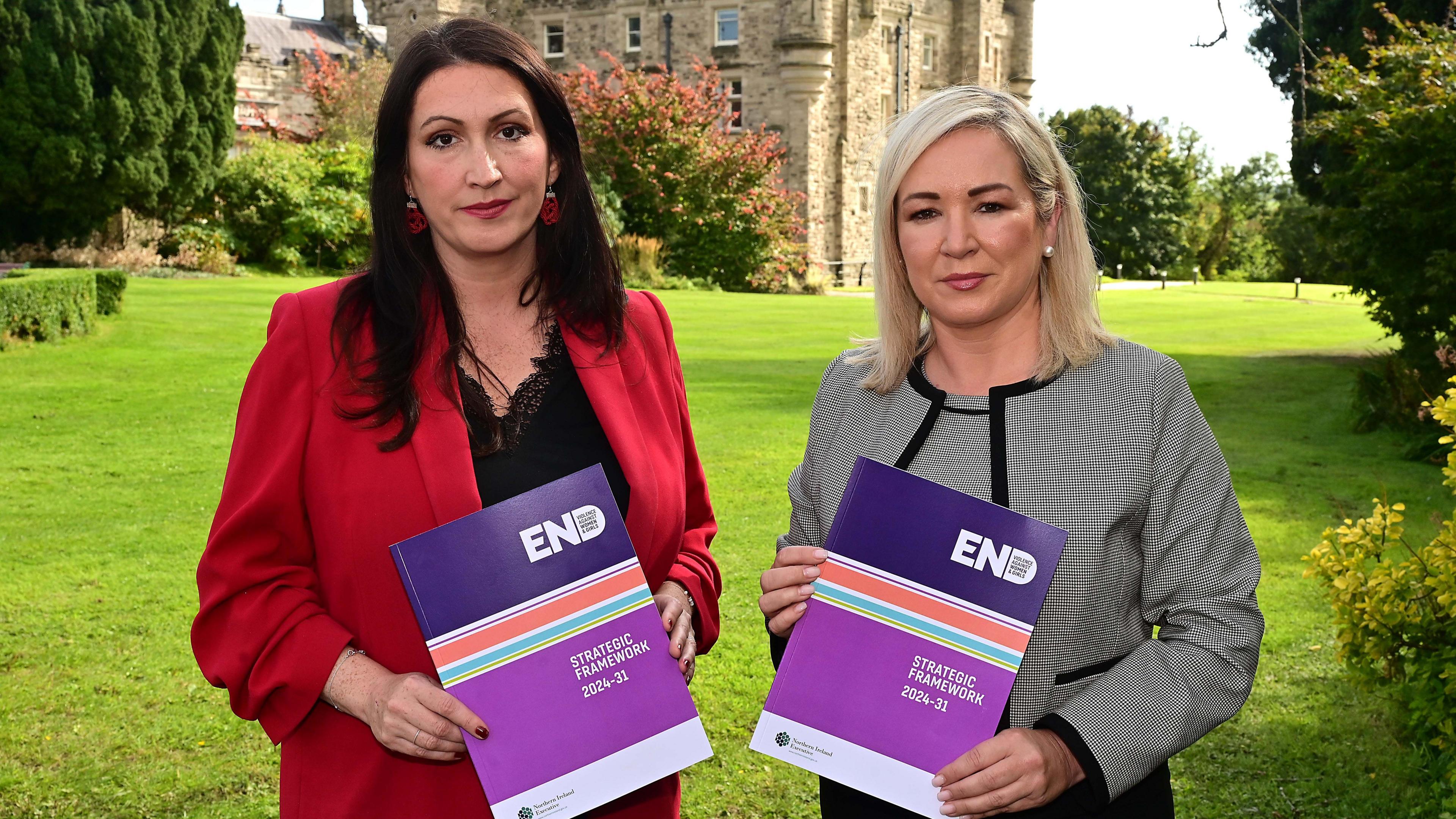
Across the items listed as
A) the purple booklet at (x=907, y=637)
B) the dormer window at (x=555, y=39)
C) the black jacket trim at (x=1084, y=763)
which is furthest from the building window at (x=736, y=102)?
the black jacket trim at (x=1084, y=763)

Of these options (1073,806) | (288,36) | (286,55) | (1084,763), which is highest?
(288,36)

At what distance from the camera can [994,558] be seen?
6.07ft

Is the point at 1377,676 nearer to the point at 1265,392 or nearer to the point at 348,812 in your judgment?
the point at 348,812

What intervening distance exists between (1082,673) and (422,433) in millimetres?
1182

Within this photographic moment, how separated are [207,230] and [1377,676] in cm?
2444

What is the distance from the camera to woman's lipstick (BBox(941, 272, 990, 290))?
6.53ft

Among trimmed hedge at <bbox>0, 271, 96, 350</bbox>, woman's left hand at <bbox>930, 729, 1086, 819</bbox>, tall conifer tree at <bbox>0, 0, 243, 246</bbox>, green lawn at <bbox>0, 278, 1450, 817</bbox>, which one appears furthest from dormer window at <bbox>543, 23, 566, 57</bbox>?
woman's left hand at <bbox>930, 729, 1086, 819</bbox>

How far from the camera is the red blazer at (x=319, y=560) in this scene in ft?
6.44

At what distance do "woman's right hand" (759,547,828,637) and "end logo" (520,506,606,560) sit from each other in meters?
0.29

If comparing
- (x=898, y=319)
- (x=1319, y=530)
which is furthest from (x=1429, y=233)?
(x=898, y=319)

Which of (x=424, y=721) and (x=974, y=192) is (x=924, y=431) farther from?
Answer: (x=424, y=721)

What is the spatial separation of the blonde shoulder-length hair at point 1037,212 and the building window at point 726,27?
A: 38116 millimetres

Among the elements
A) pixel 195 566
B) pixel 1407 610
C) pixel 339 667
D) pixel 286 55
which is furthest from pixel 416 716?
pixel 286 55

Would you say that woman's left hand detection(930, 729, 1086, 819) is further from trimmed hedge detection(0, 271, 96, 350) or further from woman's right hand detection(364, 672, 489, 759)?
trimmed hedge detection(0, 271, 96, 350)
